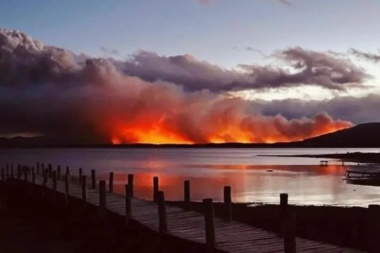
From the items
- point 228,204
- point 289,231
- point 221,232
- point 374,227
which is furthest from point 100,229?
point 374,227

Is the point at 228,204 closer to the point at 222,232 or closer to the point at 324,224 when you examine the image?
the point at 222,232

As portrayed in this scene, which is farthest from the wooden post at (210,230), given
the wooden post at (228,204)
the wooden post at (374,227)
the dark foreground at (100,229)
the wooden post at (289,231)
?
the wooden post at (374,227)

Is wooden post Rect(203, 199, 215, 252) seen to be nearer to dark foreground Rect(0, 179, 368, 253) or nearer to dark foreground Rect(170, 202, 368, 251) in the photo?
dark foreground Rect(0, 179, 368, 253)

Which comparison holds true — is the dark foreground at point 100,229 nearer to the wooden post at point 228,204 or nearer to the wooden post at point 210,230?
the wooden post at point 210,230

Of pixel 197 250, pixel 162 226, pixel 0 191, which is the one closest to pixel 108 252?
pixel 162 226

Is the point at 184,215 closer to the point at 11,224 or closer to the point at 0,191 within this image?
the point at 11,224

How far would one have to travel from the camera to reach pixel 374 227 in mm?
8945

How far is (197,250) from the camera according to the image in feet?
42.8

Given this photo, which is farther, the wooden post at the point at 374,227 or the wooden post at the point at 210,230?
the wooden post at the point at 210,230

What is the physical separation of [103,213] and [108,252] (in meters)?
2.05

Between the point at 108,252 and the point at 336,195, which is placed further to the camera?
the point at 336,195

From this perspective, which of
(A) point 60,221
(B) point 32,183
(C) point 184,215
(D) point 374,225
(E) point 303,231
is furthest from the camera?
(B) point 32,183

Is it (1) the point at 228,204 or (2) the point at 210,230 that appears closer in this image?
(2) the point at 210,230

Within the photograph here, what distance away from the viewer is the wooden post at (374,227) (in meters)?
8.91
